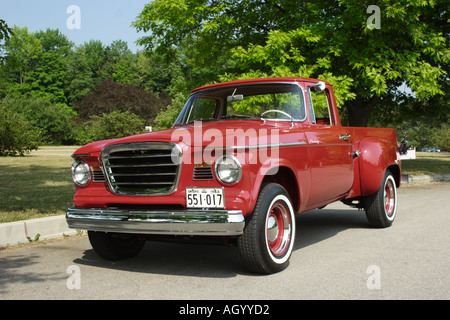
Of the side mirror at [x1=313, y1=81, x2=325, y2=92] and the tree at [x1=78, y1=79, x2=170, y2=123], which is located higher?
the tree at [x1=78, y1=79, x2=170, y2=123]

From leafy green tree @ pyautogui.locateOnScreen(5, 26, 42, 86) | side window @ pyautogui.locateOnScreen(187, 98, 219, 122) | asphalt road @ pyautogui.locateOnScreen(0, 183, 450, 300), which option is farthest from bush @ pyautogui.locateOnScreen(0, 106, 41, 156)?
leafy green tree @ pyautogui.locateOnScreen(5, 26, 42, 86)

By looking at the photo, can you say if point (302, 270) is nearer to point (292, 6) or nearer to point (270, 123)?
point (270, 123)

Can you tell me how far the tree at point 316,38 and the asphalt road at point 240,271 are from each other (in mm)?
8270

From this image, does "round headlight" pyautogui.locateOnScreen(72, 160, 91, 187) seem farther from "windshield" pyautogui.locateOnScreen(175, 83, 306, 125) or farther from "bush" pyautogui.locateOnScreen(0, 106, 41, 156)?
"bush" pyautogui.locateOnScreen(0, 106, 41, 156)

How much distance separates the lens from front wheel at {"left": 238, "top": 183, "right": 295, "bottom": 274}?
14.6ft

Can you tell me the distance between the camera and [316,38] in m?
14.4

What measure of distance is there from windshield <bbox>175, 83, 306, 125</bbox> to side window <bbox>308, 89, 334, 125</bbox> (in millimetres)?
350

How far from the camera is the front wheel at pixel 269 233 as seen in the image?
4441 millimetres

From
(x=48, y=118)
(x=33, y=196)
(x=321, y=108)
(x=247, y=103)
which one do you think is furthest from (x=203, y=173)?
(x=48, y=118)

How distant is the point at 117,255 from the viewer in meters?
5.46

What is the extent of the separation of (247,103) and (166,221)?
8.92ft

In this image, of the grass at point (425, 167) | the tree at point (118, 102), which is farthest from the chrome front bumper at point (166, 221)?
the tree at point (118, 102)

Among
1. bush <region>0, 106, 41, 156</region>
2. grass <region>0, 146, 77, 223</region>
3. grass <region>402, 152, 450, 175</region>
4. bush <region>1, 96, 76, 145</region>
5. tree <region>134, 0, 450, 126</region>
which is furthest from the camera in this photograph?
bush <region>1, 96, 76, 145</region>

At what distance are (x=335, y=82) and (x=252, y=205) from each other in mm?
10543
